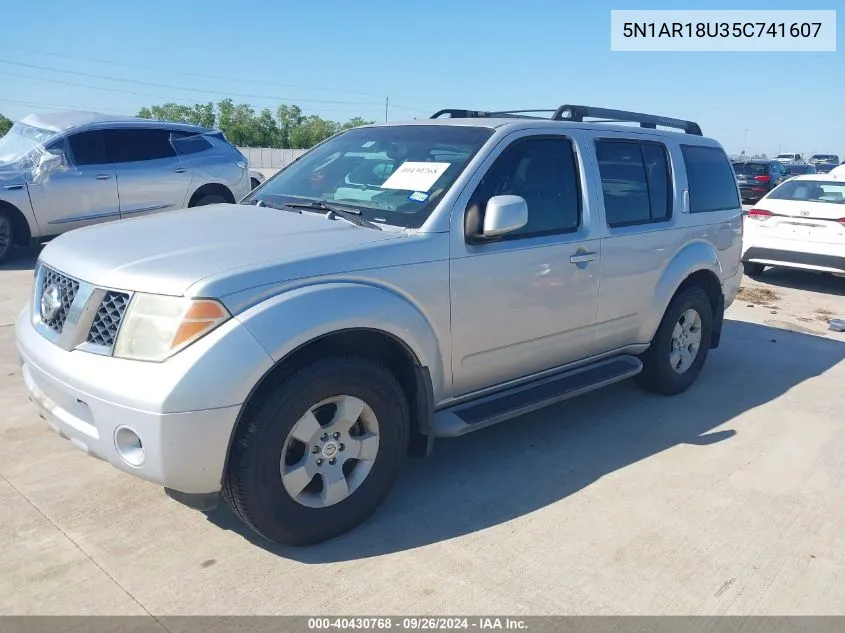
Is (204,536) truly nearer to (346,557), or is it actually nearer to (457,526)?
(346,557)

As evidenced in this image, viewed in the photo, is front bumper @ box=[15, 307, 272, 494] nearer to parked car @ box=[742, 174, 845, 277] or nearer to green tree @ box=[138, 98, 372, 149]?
parked car @ box=[742, 174, 845, 277]

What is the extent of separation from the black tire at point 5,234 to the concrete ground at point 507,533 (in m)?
4.94

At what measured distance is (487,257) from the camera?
Answer: 3693 mm

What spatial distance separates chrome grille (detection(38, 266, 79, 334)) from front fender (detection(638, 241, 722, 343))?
11.4ft

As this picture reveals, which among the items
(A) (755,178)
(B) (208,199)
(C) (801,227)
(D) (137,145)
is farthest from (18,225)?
(A) (755,178)

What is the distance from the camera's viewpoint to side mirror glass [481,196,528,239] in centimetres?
353

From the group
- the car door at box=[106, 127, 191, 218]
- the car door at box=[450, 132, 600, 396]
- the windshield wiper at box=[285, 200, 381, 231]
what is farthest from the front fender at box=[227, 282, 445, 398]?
the car door at box=[106, 127, 191, 218]

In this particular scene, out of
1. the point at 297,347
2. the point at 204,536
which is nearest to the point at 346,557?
the point at 204,536

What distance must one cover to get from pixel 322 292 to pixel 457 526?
1.31 meters

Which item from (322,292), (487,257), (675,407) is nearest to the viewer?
(322,292)

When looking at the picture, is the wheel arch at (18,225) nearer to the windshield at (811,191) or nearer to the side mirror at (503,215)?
the side mirror at (503,215)

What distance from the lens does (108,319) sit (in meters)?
2.91

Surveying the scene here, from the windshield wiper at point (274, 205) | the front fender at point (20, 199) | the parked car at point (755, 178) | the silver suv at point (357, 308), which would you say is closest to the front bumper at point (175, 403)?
the silver suv at point (357, 308)

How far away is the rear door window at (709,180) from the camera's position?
17.5 feet
